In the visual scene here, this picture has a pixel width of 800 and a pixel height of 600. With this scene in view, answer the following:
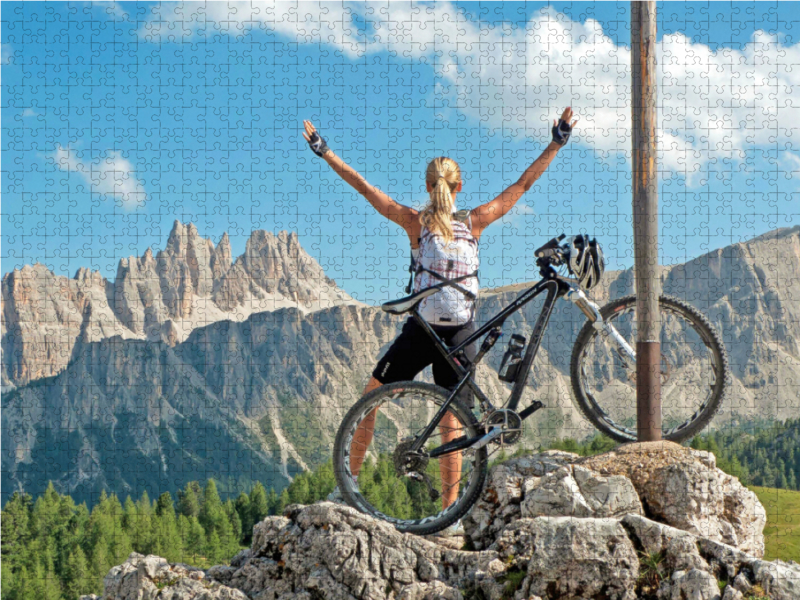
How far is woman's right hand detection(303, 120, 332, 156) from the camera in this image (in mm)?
8586

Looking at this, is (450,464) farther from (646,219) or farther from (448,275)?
(646,219)

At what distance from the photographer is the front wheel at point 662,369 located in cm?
901

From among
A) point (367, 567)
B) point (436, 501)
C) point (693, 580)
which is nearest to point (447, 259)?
point (436, 501)

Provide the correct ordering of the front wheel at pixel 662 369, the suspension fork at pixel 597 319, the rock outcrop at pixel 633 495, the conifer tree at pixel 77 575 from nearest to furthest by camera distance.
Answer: the rock outcrop at pixel 633 495
the suspension fork at pixel 597 319
the front wheel at pixel 662 369
the conifer tree at pixel 77 575

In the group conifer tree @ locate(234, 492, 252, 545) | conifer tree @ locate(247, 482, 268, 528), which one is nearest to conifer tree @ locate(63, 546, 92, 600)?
conifer tree @ locate(234, 492, 252, 545)

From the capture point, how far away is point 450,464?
802 centimetres

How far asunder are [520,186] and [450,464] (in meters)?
3.27

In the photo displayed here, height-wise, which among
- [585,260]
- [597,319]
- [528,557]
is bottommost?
[528,557]

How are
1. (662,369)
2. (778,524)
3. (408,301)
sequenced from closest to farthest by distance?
(408,301) → (662,369) → (778,524)

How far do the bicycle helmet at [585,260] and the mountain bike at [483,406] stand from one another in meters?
0.10

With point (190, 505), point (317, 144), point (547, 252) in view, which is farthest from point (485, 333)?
point (190, 505)

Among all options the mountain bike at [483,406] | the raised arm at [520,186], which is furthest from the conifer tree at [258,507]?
the raised arm at [520,186]

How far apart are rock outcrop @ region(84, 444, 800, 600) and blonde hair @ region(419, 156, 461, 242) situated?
283 cm

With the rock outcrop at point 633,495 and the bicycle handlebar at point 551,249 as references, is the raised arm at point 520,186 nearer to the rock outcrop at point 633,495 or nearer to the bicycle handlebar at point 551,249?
the bicycle handlebar at point 551,249
